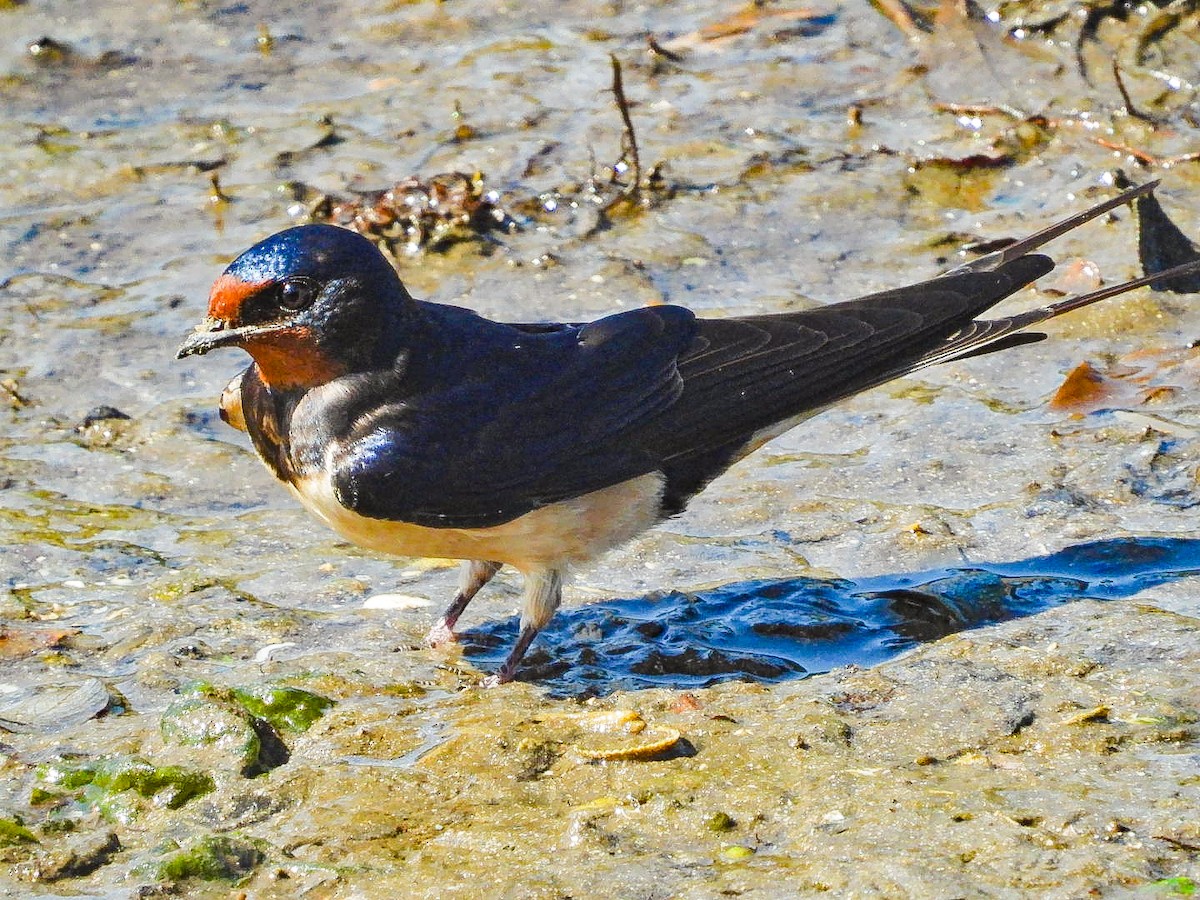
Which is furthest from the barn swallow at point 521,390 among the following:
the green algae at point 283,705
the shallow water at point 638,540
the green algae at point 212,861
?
the green algae at point 212,861

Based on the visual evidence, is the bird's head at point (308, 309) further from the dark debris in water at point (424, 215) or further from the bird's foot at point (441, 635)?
the dark debris in water at point (424, 215)

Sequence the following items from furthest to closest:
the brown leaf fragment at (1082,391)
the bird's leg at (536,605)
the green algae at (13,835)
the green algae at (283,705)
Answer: the brown leaf fragment at (1082,391), the bird's leg at (536,605), the green algae at (283,705), the green algae at (13,835)

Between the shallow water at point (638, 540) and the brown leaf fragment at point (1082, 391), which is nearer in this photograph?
the shallow water at point (638, 540)

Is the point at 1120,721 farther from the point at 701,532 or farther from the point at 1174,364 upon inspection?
the point at 1174,364

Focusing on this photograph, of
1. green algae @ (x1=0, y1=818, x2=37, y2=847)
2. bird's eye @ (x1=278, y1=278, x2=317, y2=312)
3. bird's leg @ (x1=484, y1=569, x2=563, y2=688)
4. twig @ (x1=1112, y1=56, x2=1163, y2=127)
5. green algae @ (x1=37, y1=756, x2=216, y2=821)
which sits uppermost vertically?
bird's eye @ (x1=278, y1=278, x2=317, y2=312)

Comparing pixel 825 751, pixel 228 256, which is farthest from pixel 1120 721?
pixel 228 256

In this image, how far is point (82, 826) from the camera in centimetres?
337

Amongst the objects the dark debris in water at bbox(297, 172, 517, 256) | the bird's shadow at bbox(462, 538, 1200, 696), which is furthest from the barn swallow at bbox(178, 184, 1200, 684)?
the dark debris in water at bbox(297, 172, 517, 256)

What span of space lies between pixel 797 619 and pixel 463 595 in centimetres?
91

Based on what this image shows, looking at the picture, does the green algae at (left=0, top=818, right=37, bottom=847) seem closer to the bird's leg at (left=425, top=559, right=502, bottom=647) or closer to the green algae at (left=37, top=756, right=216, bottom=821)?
the green algae at (left=37, top=756, right=216, bottom=821)

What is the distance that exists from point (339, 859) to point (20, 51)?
677 centimetres

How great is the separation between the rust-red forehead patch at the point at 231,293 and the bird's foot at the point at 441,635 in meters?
1.02

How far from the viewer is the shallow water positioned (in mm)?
3205

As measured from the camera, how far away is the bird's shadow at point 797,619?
4.27 metres
